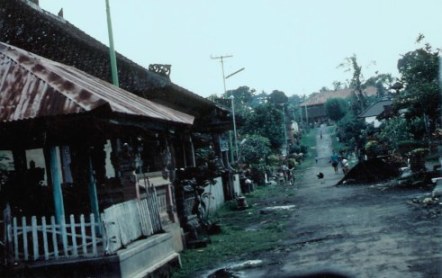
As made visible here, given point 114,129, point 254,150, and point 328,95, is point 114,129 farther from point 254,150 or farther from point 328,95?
point 328,95

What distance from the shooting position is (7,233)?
7531mm

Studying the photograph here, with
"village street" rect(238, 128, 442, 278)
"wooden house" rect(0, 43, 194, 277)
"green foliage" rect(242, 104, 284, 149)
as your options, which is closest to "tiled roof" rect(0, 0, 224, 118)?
"village street" rect(238, 128, 442, 278)

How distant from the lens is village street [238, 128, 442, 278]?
775cm

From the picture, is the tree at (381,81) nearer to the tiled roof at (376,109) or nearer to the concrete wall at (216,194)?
the tiled roof at (376,109)

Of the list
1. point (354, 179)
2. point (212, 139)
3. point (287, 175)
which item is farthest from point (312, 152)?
point (212, 139)

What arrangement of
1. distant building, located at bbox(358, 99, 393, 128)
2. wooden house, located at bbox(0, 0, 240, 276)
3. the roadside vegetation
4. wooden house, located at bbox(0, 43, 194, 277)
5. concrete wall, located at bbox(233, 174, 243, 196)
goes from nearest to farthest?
wooden house, located at bbox(0, 43, 194, 277)
wooden house, located at bbox(0, 0, 240, 276)
the roadside vegetation
concrete wall, located at bbox(233, 174, 243, 196)
distant building, located at bbox(358, 99, 393, 128)

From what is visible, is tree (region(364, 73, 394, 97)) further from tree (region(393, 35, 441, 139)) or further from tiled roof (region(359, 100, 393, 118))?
tree (region(393, 35, 441, 139))

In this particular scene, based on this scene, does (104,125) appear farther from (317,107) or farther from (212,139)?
(317,107)

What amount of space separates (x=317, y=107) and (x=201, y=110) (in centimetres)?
7478

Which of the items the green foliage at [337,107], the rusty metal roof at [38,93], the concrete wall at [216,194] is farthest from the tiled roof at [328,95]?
the rusty metal roof at [38,93]

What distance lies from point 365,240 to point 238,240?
3395 millimetres

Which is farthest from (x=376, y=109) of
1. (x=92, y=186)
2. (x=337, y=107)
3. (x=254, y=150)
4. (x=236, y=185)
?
(x=92, y=186)

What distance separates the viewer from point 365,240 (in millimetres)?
10148

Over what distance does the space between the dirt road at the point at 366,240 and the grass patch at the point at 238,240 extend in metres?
0.54
